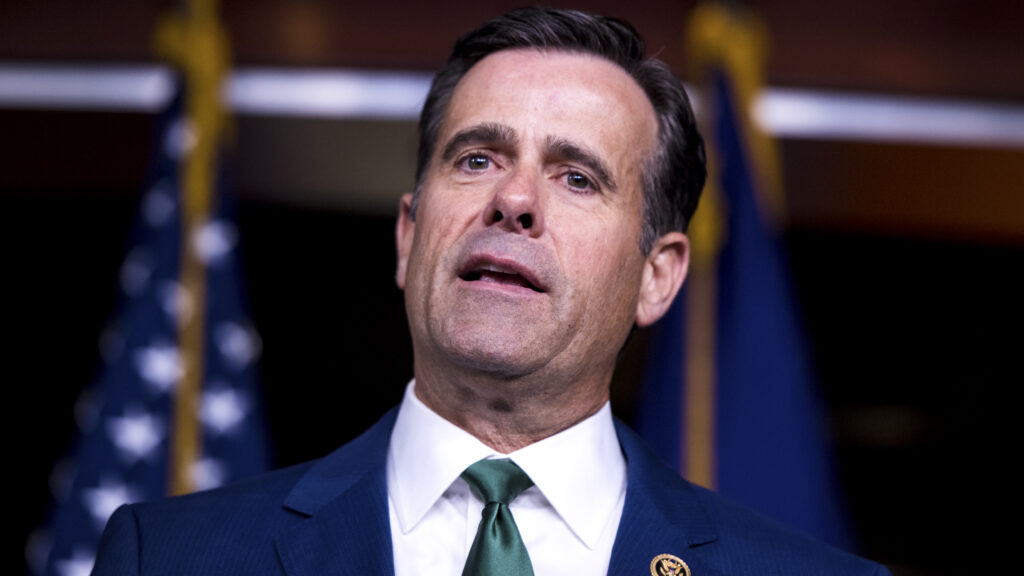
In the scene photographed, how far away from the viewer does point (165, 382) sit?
3.01m

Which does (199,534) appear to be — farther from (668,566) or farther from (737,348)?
(737,348)

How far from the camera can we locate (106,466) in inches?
117

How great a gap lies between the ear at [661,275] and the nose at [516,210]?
318 mm

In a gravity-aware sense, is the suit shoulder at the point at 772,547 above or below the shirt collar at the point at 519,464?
below

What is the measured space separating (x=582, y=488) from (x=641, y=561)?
0.14 metres

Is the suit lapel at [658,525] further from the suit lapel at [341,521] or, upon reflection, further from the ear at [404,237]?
the ear at [404,237]

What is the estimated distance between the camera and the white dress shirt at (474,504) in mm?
1448

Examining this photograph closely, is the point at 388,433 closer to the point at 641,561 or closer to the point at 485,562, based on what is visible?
the point at 485,562

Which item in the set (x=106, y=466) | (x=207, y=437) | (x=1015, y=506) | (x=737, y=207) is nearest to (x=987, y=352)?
(x=1015, y=506)

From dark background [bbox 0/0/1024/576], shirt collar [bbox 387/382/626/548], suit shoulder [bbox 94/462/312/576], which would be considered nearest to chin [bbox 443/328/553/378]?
shirt collar [bbox 387/382/626/548]

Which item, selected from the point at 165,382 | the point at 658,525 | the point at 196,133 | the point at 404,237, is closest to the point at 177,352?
the point at 165,382

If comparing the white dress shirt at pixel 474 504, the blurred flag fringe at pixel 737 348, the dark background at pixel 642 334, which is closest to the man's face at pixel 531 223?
the white dress shirt at pixel 474 504

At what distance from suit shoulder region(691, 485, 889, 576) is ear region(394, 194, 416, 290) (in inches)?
25.3

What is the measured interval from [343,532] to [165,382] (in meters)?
1.79
